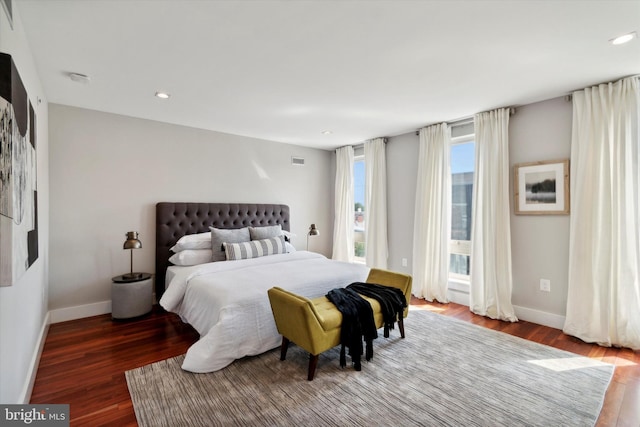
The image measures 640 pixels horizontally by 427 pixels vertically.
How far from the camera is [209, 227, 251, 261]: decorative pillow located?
3.69 metres

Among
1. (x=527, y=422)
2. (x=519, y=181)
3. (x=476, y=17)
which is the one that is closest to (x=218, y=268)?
(x=527, y=422)

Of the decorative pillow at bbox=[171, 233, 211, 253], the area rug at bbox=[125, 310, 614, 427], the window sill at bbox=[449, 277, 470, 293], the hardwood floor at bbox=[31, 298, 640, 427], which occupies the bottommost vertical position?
the hardwood floor at bbox=[31, 298, 640, 427]

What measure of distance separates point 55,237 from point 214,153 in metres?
2.14

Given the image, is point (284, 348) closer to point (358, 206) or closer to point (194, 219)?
point (194, 219)

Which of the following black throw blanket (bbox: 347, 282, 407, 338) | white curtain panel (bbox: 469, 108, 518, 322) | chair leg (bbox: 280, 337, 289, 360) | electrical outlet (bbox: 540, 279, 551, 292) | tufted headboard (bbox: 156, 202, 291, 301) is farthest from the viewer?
tufted headboard (bbox: 156, 202, 291, 301)

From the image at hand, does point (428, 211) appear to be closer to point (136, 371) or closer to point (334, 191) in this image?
point (334, 191)

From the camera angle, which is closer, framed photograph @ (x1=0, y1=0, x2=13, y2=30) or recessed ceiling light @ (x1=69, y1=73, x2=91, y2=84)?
framed photograph @ (x1=0, y1=0, x2=13, y2=30)

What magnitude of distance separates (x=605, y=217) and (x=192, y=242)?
449 centimetres

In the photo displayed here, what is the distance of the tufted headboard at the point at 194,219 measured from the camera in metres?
3.82

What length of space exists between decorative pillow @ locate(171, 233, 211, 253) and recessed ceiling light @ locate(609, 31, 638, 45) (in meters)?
4.28

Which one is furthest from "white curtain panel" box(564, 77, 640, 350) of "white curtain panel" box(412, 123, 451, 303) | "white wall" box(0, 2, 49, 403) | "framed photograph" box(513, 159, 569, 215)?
"white wall" box(0, 2, 49, 403)

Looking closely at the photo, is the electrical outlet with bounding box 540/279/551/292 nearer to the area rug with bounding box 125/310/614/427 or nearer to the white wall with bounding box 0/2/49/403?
the area rug with bounding box 125/310/614/427

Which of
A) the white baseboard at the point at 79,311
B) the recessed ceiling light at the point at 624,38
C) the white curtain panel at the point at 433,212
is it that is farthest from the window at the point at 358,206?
the white baseboard at the point at 79,311

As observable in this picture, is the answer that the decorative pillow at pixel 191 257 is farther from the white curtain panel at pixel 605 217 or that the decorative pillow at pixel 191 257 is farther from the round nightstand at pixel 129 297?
the white curtain panel at pixel 605 217
